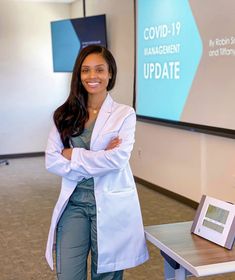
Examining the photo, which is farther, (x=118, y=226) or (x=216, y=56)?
(x=216, y=56)

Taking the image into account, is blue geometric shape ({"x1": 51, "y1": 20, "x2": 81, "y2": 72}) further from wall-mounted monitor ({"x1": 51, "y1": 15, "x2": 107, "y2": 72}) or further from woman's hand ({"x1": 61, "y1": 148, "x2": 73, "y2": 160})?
woman's hand ({"x1": 61, "y1": 148, "x2": 73, "y2": 160})

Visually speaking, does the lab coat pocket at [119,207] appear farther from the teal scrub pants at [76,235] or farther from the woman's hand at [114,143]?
the woman's hand at [114,143]

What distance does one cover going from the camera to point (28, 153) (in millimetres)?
8773

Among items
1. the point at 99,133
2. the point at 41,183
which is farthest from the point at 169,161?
the point at 99,133

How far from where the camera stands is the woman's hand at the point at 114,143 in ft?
6.75

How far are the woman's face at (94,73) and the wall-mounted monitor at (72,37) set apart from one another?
4.96 metres

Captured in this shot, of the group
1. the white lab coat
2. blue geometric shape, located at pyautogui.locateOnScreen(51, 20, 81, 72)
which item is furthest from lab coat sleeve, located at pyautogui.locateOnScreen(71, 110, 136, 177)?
blue geometric shape, located at pyautogui.locateOnScreen(51, 20, 81, 72)

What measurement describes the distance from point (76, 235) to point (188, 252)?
0.59 meters

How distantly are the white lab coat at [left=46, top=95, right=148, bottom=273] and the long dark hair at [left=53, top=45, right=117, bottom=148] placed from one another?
0.08 meters

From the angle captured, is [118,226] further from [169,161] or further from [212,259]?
[169,161]

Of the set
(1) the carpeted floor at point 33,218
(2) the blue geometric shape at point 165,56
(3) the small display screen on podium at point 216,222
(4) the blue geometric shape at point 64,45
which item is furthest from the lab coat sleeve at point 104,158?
(4) the blue geometric shape at point 64,45

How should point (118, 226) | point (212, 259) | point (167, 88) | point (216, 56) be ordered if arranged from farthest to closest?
point (167, 88), point (216, 56), point (118, 226), point (212, 259)

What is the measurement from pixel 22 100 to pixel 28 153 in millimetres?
1019

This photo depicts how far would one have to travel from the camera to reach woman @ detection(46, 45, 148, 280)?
2.03 meters
